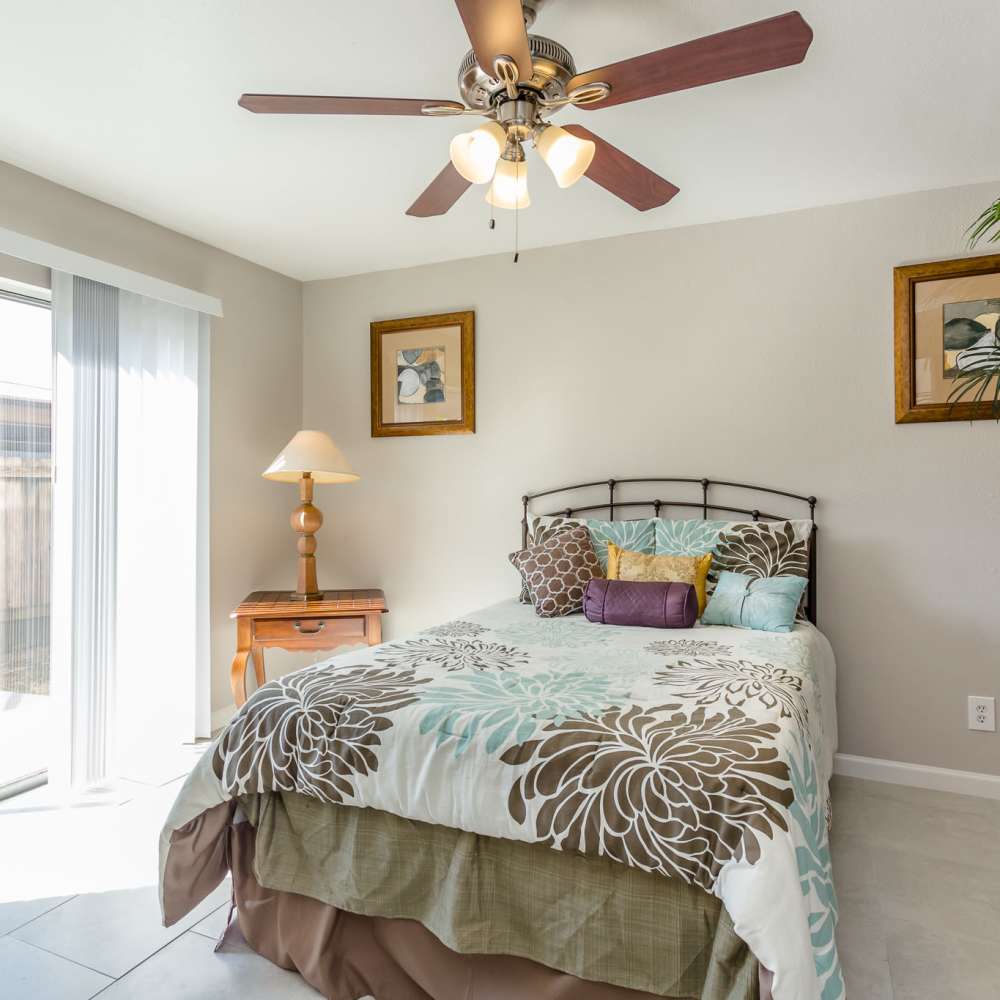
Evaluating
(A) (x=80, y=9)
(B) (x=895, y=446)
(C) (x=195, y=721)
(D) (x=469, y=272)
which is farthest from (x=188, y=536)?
(B) (x=895, y=446)

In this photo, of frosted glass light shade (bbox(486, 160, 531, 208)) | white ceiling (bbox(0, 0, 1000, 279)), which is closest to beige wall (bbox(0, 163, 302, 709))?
white ceiling (bbox(0, 0, 1000, 279))

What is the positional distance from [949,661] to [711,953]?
2.13 metres

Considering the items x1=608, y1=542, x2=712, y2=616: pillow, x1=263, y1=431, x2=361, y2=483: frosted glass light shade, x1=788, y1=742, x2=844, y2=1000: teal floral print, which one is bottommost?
x1=788, y1=742, x2=844, y2=1000: teal floral print

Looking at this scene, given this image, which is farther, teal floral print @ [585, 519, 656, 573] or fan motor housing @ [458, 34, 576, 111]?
teal floral print @ [585, 519, 656, 573]

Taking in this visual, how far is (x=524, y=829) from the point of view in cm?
145

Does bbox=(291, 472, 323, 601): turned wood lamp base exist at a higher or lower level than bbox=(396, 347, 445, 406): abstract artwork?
lower

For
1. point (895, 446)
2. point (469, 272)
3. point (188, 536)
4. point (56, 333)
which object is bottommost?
point (188, 536)

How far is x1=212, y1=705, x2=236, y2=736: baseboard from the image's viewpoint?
3543 mm

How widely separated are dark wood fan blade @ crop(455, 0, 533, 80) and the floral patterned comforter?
138cm

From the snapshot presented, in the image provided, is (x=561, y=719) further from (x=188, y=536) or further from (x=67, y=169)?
(x=67, y=169)

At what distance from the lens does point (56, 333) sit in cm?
282

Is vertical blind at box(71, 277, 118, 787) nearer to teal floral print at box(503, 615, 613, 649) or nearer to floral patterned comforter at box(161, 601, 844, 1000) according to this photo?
floral patterned comforter at box(161, 601, 844, 1000)

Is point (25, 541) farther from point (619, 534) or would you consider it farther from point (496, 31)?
point (496, 31)

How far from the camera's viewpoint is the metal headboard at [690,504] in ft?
10.1
